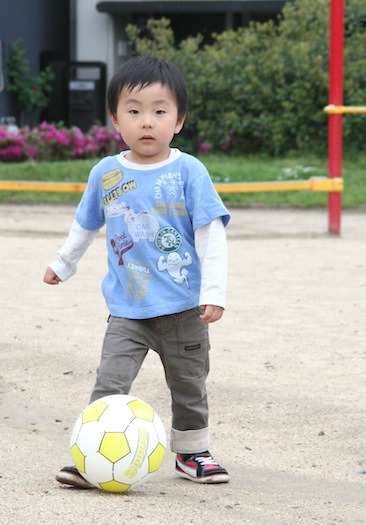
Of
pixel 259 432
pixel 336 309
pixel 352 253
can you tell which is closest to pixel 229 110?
pixel 352 253

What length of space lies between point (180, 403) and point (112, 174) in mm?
770

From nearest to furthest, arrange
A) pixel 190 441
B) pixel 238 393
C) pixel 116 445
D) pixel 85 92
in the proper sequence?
pixel 116 445 → pixel 190 441 → pixel 238 393 → pixel 85 92

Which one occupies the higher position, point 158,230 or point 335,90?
point 335,90

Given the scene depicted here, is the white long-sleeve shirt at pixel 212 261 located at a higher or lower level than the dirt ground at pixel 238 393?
higher

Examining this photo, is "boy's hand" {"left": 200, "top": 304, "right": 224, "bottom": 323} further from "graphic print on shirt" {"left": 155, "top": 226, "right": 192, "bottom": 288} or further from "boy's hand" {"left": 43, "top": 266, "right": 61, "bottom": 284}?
"boy's hand" {"left": 43, "top": 266, "right": 61, "bottom": 284}

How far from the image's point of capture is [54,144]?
53.9 feet

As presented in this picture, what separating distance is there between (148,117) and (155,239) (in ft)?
1.24

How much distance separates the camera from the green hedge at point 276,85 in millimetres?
16766

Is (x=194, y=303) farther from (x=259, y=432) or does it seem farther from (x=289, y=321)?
(x=289, y=321)

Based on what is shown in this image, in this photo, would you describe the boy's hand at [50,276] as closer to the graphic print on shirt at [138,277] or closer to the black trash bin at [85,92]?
the graphic print on shirt at [138,277]

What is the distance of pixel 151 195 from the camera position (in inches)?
145

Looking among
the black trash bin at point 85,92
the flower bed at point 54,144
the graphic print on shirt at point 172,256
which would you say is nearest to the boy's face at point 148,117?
the graphic print on shirt at point 172,256

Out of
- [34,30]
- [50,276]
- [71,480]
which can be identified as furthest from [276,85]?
[71,480]

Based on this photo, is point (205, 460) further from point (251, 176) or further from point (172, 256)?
point (251, 176)
